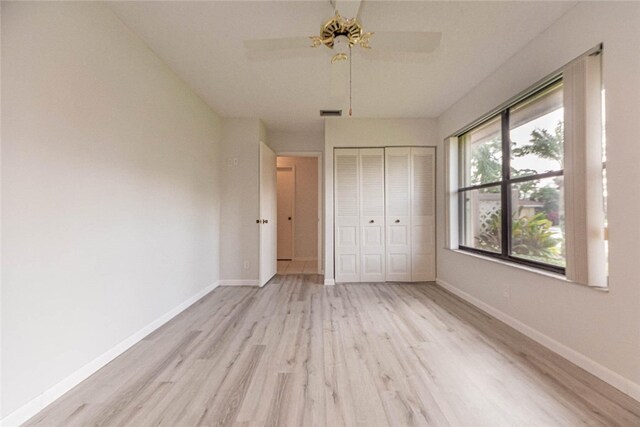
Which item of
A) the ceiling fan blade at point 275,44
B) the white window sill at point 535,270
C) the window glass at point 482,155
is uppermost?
the ceiling fan blade at point 275,44

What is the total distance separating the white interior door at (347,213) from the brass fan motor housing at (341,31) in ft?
7.57

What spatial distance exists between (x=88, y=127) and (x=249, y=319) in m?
2.00

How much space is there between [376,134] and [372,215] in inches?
48.5

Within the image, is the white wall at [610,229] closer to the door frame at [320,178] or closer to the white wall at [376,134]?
the white wall at [376,134]

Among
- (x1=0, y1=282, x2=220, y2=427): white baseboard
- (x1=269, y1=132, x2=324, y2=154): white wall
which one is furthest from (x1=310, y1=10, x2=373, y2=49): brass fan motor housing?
(x1=269, y1=132, x2=324, y2=154): white wall

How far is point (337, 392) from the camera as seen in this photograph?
1.49 meters

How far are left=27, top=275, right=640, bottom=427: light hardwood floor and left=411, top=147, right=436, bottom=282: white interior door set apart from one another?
131 centimetres

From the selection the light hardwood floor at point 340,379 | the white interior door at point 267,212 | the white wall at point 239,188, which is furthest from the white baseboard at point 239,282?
the light hardwood floor at point 340,379

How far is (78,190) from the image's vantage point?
1564mm

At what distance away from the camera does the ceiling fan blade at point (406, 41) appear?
151cm

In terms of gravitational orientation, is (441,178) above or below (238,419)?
above

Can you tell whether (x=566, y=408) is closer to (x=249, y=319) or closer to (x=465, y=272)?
(x=465, y=272)

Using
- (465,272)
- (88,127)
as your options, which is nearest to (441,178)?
(465,272)

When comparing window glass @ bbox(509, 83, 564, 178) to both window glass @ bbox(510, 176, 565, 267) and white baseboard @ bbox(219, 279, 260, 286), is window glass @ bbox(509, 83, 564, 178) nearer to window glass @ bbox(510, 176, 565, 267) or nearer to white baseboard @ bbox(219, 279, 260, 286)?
window glass @ bbox(510, 176, 565, 267)
